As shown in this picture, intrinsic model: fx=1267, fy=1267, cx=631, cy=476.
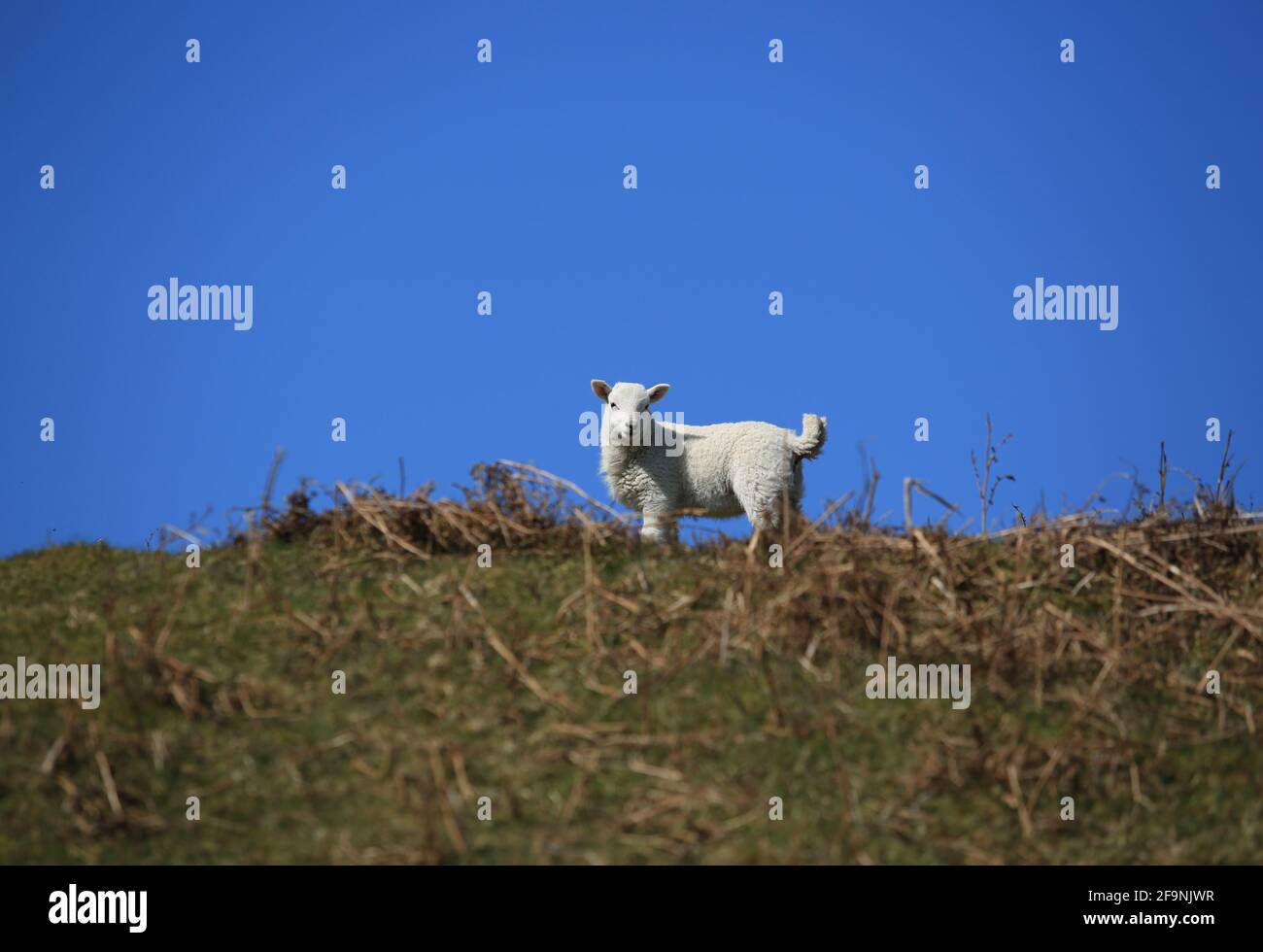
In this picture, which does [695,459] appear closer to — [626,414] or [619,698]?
[626,414]

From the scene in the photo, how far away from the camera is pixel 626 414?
13.4 m

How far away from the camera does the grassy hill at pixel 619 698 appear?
6457 millimetres

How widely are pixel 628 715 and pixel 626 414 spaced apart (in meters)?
6.44

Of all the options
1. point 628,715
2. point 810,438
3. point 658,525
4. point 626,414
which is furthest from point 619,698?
point 810,438

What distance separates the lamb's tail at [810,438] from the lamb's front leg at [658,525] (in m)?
1.53

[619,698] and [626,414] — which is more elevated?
[626,414]

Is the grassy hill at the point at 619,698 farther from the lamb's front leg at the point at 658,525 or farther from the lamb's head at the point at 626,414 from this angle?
the lamb's head at the point at 626,414

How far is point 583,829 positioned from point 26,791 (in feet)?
10.0

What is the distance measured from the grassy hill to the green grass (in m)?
0.02

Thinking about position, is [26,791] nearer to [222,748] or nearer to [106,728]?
[106,728]

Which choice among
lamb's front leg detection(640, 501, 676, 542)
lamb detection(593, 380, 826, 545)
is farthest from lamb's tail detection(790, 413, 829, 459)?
lamb's front leg detection(640, 501, 676, 542)

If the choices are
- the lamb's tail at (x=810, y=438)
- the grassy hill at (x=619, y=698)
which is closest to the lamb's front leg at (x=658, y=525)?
the grassy hill at (x=619, y=698)
